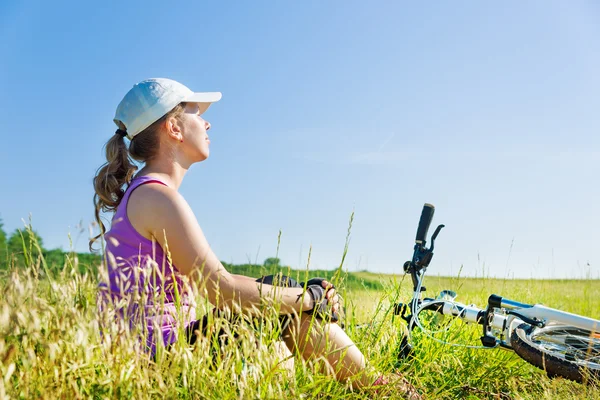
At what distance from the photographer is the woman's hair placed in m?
3.68

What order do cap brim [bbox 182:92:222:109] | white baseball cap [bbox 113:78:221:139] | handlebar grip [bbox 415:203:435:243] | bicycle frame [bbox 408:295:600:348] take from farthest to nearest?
handlebar grip [bbox 415:203:435:243] → bicycle frame [bbox 408:295:600:348] → cap brim [bbox 182:92:222:109] → white baseball cap [bbox 113:78:221:139]

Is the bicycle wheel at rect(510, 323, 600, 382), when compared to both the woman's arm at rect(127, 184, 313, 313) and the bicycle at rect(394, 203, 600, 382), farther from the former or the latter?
the woman's arm at rect(127, 184, 313, 313)


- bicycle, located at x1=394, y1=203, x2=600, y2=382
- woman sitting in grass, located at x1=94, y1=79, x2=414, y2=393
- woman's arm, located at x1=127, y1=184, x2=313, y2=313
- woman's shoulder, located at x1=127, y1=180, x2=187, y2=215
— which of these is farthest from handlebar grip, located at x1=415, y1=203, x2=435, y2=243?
woman's shoulder, located at x1=127, y1=180, x2=187, y2=215

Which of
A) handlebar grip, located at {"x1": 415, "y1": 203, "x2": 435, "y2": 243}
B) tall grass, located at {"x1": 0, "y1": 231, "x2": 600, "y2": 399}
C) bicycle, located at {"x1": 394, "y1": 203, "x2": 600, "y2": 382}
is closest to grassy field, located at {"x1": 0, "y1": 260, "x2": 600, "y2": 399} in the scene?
tall grass, located at {"x1": 0, "y1": 231, "x2": 600, "y2": 399}

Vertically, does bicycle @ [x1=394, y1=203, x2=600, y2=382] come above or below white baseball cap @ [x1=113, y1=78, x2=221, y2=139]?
below

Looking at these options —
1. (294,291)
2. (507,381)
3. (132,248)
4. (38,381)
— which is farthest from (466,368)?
(38,381)

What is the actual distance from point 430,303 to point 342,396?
64.0 inches

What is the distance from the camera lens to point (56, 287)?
2.30 meters

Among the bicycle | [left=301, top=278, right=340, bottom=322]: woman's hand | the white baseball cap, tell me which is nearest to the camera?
[left=301, top=278, right=340, bottom=322]: woman's hand

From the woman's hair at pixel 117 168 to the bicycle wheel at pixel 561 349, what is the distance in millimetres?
2806

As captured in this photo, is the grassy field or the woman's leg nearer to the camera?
the grassy field

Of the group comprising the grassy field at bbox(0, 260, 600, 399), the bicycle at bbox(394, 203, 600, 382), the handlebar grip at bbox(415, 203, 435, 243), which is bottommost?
the grassy field at bbox(0, 260, 600, 399)

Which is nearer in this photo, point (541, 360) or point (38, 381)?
point (38, 381)

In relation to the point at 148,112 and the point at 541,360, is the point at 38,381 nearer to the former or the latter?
the point at 148,112
